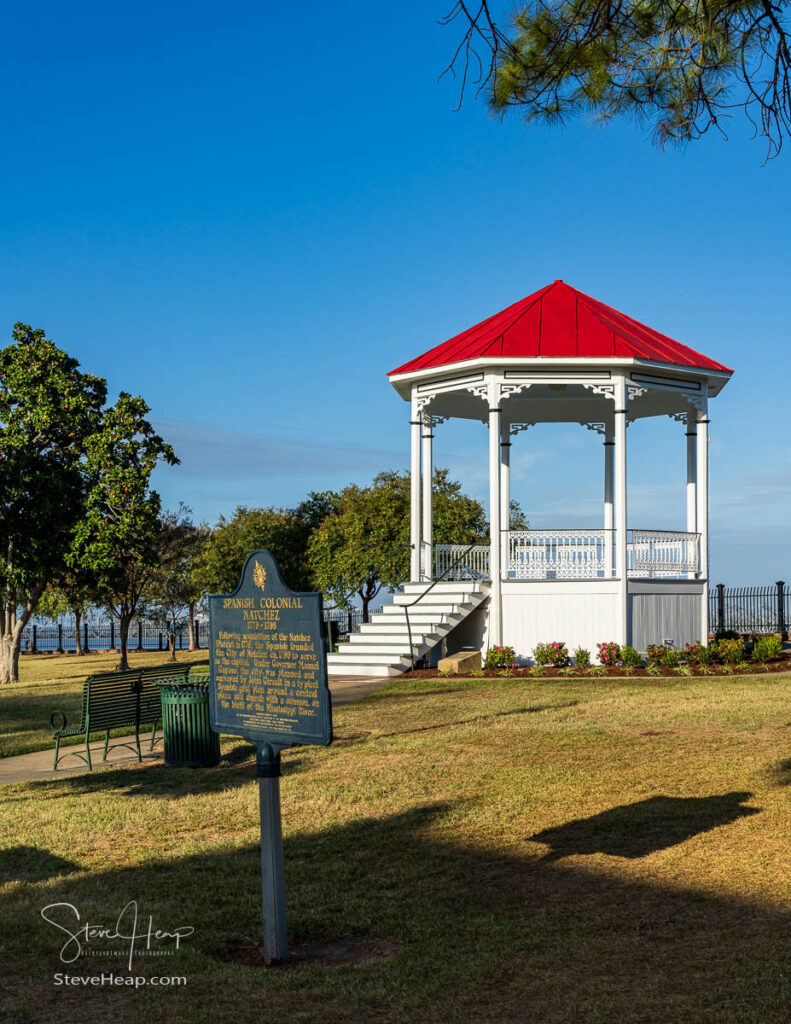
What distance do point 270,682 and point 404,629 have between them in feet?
54.3

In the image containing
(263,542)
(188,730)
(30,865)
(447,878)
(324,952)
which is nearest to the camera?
(324,952)

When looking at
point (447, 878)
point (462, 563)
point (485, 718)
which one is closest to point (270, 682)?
point (447, 878)

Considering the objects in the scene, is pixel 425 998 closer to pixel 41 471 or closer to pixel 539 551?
pixel 539 551

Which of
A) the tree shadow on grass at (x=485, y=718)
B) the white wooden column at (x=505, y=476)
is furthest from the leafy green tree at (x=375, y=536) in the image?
the tree shadow on grass at (x=485, y=718)

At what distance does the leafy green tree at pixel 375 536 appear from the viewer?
3722cm

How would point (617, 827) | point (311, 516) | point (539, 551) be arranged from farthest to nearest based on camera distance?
1. point (311, 516)
2. point (539, 551)
3. point (617, 827)

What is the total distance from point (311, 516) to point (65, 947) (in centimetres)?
3812

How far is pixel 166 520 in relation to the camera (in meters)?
36.7

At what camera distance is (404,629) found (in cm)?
2253

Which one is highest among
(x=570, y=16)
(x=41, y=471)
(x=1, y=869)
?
(x=570, y=16)

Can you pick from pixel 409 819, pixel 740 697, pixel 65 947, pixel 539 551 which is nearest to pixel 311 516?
pixel 539 551

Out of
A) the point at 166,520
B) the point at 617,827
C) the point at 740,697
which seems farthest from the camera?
the point at 166,520

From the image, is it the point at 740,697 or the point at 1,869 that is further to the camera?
the point at 740,697

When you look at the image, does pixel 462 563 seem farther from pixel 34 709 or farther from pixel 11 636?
pixel 11 636
